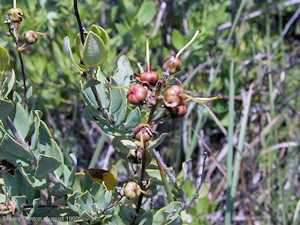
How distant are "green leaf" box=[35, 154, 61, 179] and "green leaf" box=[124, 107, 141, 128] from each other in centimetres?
A: 16

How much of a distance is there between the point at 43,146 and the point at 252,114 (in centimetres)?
142

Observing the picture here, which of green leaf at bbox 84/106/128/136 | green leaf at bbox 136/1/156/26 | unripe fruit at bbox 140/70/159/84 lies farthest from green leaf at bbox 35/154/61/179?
green leaf at bbox 136/1/156/26

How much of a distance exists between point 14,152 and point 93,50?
276 millimetres

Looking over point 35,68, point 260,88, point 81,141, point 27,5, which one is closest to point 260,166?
point 260,88

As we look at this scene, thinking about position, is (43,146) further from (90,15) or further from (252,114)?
(252,114)

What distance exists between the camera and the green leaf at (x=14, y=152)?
2.98 ft

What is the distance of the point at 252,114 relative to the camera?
223 centimetres

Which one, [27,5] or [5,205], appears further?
[27,5]

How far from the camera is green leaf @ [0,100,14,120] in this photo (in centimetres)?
88

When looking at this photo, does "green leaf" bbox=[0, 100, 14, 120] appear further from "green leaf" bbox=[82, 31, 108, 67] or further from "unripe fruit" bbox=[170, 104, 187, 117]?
"unripe fruit" bbox=[170, 104, 187, 117]

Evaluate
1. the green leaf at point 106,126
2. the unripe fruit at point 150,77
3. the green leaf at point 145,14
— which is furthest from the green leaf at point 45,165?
the green leaf at point 145,14

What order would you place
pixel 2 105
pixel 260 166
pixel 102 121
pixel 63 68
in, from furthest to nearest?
pixel 260 166, pixel 63 68, pixel 102 121, pixel 2 105

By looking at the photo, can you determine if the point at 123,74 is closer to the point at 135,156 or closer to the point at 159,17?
the point at 135,156

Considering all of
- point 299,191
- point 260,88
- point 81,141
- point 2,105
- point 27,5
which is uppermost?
point 27,5
